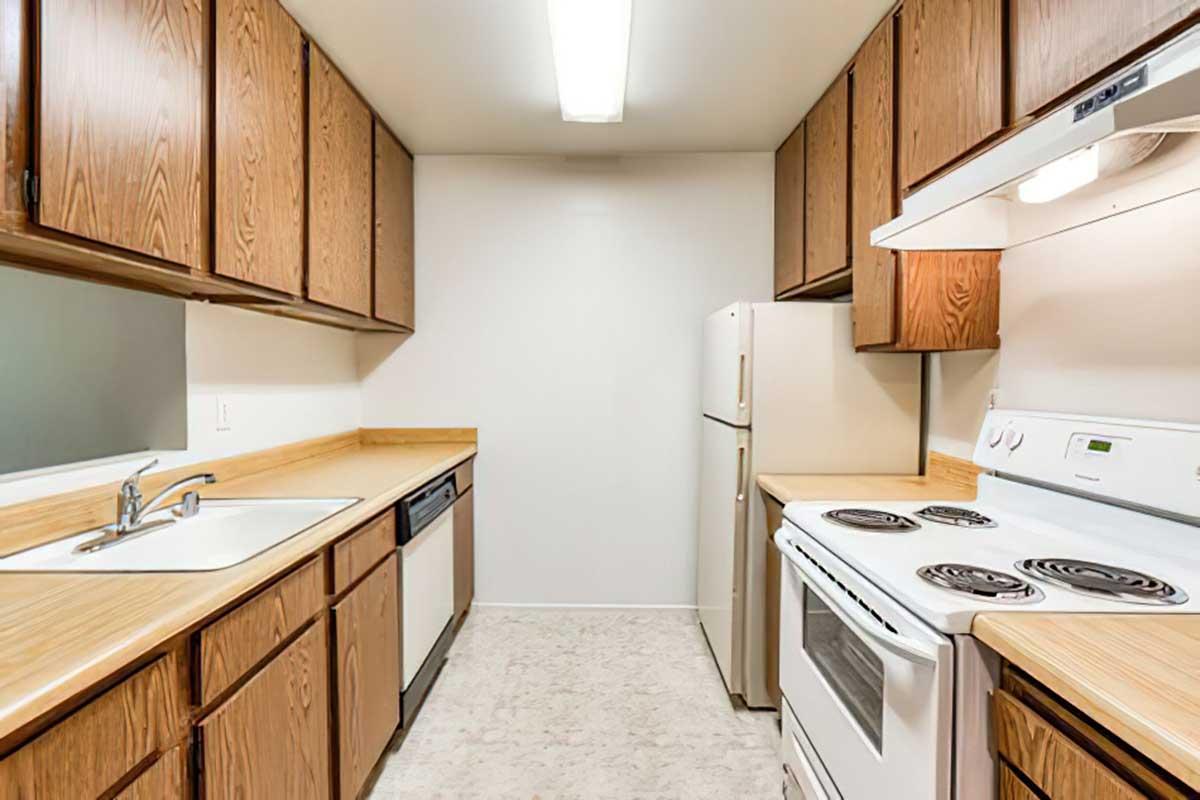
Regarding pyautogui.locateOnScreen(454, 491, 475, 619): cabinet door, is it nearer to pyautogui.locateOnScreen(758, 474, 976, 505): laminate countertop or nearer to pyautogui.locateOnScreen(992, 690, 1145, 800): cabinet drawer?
pyautogui.locateOnScreen(758, 474, 976, 505): laminate countertop

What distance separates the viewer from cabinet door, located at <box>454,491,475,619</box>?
2.72m

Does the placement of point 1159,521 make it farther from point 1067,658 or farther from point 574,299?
point 574,299

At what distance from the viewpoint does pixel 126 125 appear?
1.18 m

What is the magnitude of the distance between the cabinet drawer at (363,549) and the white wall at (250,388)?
639 millimetres

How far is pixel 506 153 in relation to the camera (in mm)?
3014

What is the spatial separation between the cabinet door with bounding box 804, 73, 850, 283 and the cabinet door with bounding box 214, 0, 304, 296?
6.20ft

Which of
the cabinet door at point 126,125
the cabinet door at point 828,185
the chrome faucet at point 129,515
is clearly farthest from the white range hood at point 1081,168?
the chrome faucet at point 129,515

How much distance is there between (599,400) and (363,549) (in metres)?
1.64

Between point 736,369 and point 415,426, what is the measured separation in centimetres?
176

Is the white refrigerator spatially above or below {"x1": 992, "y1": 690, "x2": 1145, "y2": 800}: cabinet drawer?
above

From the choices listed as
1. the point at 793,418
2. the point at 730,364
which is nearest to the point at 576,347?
the point at 730,364

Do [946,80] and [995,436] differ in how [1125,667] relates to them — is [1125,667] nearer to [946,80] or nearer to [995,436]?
[995,436]

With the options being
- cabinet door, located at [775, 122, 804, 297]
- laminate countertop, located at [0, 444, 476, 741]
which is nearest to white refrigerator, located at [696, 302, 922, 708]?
cabinet door, located at [775, 122, 804, 297]

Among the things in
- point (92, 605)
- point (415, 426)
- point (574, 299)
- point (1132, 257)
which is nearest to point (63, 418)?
point (92, 605)
